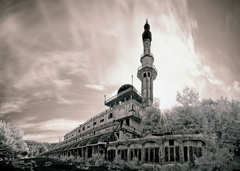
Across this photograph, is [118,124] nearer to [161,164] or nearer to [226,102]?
[161,164]

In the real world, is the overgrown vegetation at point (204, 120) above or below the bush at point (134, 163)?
above

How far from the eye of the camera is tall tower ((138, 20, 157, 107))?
4593 cm

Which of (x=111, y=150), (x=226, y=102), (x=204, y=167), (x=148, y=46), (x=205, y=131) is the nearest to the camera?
(x=204, y=167)

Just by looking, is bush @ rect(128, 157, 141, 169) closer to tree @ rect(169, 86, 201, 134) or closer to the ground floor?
the ground floor

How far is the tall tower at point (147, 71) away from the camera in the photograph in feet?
151

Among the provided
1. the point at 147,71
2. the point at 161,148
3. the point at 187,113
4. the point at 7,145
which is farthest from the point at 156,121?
the point at 7,145

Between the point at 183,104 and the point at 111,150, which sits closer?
the point at 111,150

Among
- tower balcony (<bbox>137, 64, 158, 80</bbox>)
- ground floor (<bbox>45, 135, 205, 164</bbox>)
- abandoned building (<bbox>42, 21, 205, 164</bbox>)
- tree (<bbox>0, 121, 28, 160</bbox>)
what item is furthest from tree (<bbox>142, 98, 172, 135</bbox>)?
tree (<bbox>0, 121, 28, 160</bbox>)

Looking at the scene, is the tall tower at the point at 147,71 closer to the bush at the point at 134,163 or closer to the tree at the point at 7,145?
the bush at the point at 134,163

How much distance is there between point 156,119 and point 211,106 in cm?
1011

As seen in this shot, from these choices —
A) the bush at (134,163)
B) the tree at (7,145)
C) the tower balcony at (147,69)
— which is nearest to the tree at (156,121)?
the bush at (134,163)

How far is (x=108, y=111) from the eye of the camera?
4622 cm

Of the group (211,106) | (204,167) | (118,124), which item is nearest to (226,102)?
(211,106)

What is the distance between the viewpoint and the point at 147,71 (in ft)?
157
